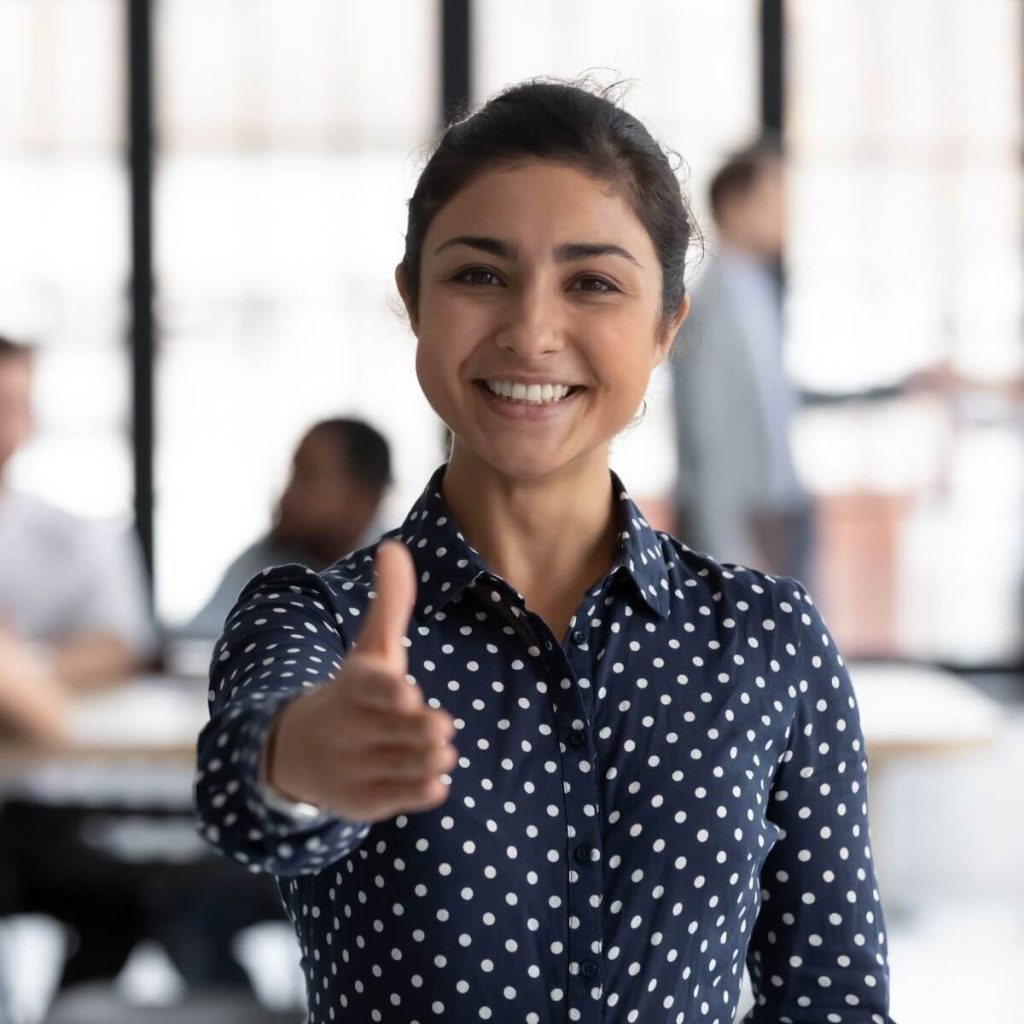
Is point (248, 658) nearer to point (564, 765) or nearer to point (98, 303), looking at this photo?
point (564, 765)

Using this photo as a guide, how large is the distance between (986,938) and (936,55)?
2.52 metres

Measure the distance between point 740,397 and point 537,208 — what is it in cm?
296

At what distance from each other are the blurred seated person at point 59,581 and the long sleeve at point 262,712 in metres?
2.46

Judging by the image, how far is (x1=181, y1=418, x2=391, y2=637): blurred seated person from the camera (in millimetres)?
3254

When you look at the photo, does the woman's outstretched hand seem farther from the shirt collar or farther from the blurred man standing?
the blurred man standing

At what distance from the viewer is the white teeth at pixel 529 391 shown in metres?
0.98

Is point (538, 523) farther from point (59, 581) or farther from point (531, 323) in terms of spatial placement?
point (59, 581)

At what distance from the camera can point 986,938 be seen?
410 cm

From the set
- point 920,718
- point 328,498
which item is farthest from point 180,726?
point 920,718

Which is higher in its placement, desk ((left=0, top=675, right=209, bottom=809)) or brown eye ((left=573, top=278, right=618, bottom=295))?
brown eye ((left=573, top=278, right=618, bottom=295))

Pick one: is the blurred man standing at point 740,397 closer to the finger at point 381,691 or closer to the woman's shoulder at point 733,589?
the woman's shoulder at point 733,589

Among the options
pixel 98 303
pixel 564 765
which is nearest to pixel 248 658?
pixel 564 765

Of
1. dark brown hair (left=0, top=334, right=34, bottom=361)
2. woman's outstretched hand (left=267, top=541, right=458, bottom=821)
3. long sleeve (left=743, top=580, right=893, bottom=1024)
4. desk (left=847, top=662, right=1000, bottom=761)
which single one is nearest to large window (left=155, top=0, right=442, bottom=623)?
dark brown hair (left=0, top=334, right=34, bottom=361)

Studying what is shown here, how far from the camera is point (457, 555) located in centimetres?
103
